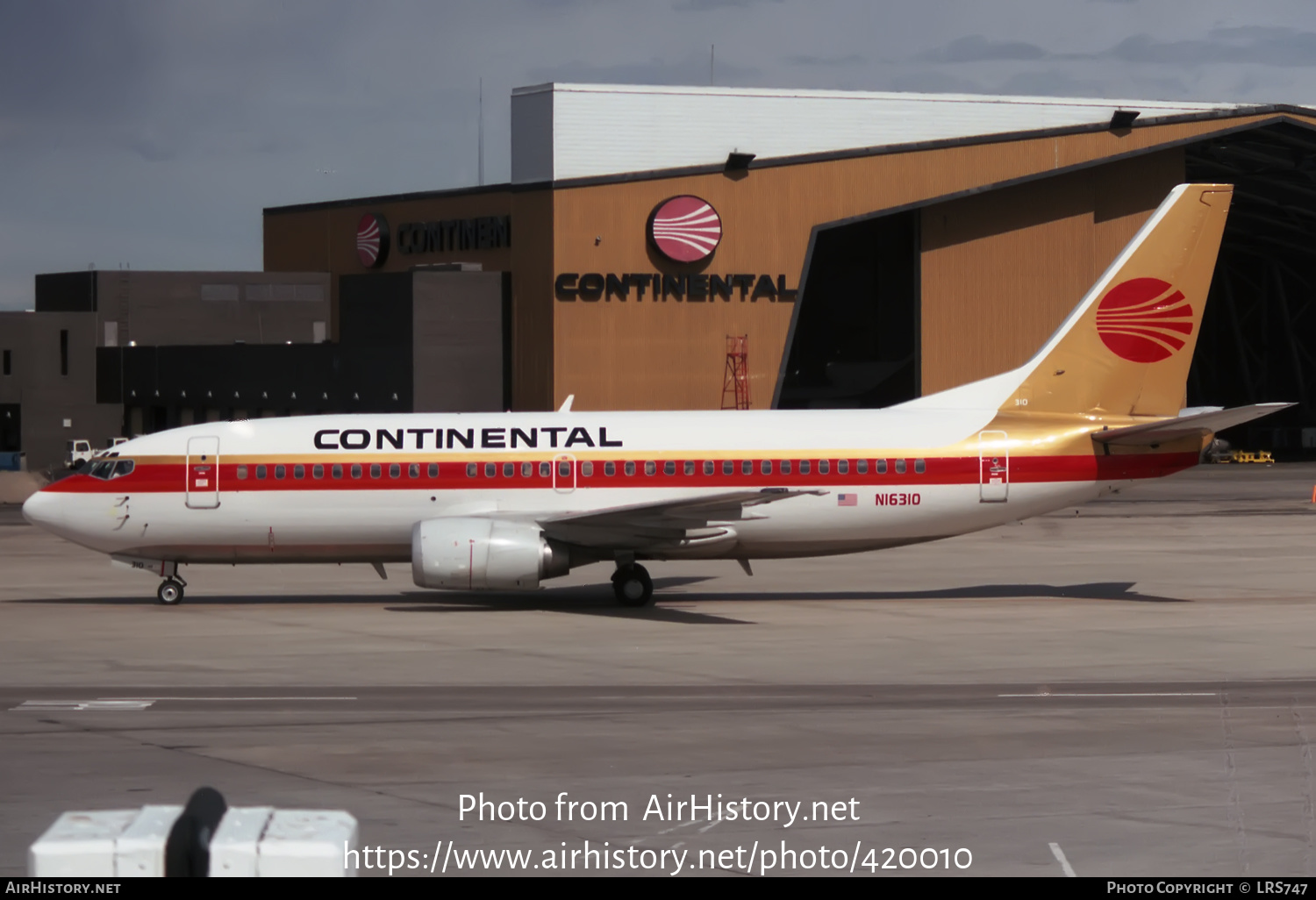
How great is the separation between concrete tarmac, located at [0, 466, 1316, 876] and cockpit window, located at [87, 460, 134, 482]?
8.86 ft

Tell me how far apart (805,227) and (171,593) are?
46.0 metres

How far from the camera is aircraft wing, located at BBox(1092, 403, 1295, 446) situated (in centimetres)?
2998

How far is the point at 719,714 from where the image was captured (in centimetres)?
1912

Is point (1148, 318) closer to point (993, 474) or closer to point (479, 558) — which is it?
point (993, 474)

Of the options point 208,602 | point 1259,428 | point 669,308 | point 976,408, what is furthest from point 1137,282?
point 1259,428

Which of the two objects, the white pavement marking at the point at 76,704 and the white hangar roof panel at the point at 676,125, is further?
the white hangar roof panel at the point at 676,125

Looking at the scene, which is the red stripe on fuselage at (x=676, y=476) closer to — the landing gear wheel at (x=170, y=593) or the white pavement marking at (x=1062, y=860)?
the landing gear wheel at (x=170, y=593)

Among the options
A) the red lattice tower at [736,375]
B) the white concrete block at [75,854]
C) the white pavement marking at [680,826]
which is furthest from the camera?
Answer: the red lattice tower at [736,375]

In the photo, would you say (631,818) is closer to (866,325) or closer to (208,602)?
(208,602)

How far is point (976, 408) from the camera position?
106 feet

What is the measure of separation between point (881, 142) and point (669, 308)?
47.5ft

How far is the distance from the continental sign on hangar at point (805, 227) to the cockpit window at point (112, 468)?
A: 38.7 m

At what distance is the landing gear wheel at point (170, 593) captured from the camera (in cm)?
3222

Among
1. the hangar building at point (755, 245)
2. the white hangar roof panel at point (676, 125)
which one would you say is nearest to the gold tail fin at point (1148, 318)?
the hangar building at point (755, 245)
